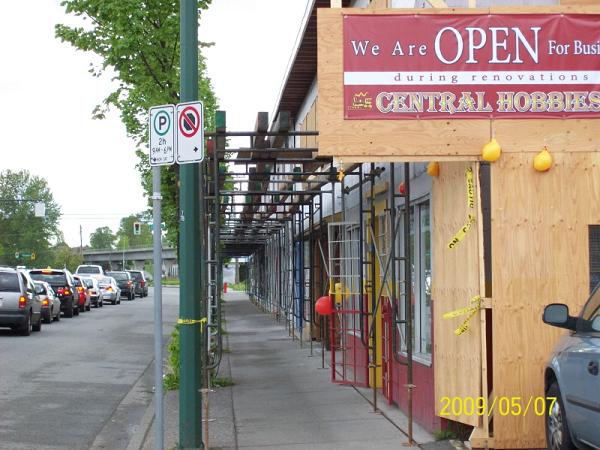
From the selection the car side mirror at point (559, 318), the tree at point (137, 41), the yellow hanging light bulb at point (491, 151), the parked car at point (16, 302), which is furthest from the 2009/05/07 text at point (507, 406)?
the parked car at point (16, 302)

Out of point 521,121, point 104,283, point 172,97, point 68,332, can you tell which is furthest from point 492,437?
point 104,283

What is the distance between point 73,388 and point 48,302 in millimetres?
15968

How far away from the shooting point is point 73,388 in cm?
1345

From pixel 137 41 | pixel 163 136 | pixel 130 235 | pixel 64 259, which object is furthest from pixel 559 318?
pixel 130 235

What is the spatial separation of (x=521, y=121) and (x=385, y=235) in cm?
375

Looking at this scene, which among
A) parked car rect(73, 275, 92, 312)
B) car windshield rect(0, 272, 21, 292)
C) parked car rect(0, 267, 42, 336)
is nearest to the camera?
parked car rect(0, 267, 42, 336)

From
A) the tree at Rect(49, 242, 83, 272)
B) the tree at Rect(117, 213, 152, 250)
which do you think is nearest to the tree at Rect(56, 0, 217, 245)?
the tree at Rect(49, 242, 83, 272)

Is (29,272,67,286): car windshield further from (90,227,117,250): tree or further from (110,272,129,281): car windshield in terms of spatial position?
(90,227,117,250): tree

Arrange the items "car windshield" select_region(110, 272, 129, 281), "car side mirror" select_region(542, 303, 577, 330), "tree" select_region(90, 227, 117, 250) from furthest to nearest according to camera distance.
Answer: "tree" select_region(90, 227, 117, 250) < "car windshield" select_region(110, 272, 129, 281) < "car side mirror" select_region(542, 303, 577, 330)

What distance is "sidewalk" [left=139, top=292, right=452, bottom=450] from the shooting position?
8.79 m

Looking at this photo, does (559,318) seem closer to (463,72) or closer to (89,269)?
(463,72)

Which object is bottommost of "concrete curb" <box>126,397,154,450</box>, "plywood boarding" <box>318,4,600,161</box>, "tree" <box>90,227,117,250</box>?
"concrete curb" <box>126,397,154,450</box>

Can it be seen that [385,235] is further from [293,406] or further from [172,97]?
[172,97]

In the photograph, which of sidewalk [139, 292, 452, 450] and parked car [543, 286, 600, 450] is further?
sidewalk [139, 292, 452, 450]
